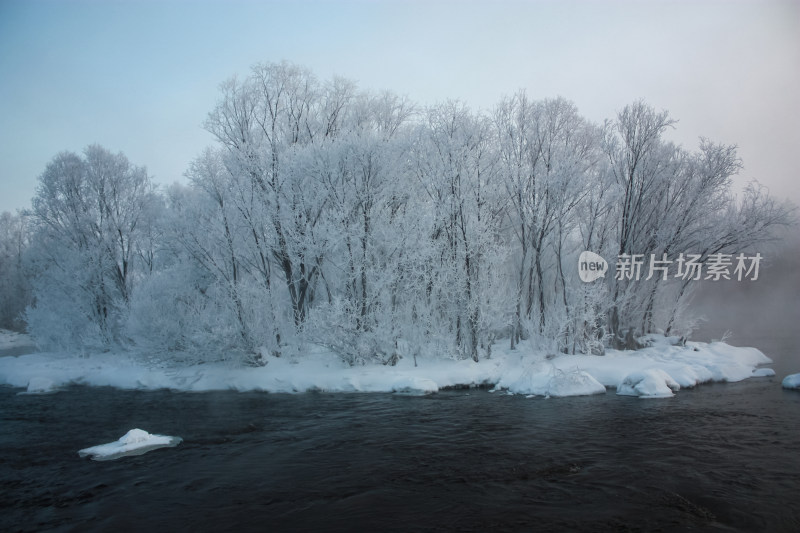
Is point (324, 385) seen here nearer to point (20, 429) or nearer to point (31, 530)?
point (20, 429)

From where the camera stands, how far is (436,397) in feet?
58.4

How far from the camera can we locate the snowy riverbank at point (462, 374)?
18016mm

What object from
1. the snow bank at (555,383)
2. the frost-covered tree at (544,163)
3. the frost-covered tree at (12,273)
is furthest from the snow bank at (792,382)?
the frost-covered tree at (12,273)

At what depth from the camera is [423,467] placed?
10398mm

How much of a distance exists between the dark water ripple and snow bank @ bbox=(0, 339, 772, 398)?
1609 mm

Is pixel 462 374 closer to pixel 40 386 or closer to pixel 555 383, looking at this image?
pixel 555 383

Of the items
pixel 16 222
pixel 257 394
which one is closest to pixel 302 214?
pixel 257 394

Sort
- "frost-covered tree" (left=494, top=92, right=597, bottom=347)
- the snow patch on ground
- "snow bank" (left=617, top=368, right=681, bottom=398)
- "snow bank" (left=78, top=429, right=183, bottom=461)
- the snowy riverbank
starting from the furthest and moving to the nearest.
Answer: "frost-covered tree" (left=494, top=92, right=597, bottom=347) < the snow patch on ground < the snowy riverbank < "snow bank" (left=617, top=368, right=681, bottom=398) < "snow bank" (left=78, top=429, right=183, bottom=461)

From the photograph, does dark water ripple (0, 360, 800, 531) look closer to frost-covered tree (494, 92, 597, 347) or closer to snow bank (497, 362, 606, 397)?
snow bank (497, 362, 606, 397)

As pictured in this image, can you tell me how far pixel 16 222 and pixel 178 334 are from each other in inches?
2144

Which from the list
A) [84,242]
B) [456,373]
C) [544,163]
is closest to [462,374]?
[456,373]

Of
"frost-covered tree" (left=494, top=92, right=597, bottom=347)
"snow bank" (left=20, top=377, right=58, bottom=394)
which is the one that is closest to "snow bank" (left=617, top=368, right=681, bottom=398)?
"frost-covered tree" (left=494, top=92, right=597, bottom=347)

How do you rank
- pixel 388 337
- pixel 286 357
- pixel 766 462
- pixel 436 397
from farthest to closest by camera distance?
pixel 286 357, pixel 388 337, pixel 436 397, pixel 766 462

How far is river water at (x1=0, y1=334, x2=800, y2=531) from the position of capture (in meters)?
8.05
